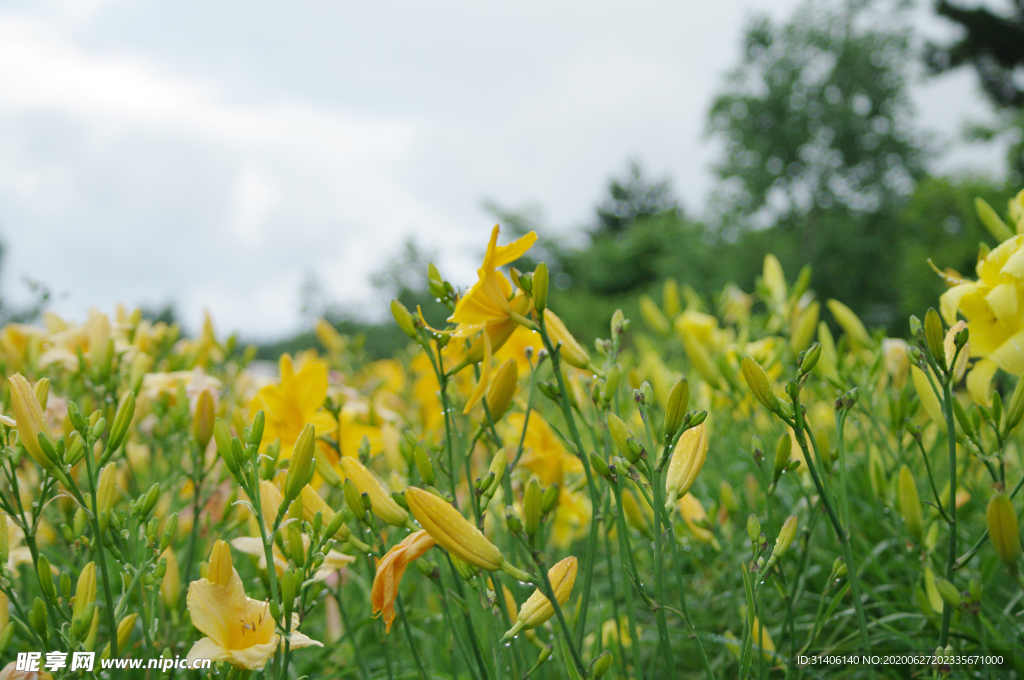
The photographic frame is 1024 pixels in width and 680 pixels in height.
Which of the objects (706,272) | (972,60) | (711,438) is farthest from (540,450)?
(972,60)

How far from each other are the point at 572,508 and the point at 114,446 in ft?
2.97

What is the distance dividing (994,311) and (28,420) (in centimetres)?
133

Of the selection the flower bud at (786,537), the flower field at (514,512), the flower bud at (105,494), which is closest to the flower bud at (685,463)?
the flower field at (514,512)

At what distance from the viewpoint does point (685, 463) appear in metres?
0.71

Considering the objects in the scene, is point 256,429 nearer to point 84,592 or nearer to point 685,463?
point 84,592

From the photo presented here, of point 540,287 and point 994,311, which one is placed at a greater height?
point 540,287

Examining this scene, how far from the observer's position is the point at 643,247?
21.3 metres

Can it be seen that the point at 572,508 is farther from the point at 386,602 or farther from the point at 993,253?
the point at 993,253

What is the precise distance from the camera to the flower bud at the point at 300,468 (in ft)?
2.41

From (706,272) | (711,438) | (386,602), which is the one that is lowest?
(386,602)

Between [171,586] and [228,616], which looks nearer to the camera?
[228,616]

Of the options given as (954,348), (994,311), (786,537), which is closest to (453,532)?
(786,537)

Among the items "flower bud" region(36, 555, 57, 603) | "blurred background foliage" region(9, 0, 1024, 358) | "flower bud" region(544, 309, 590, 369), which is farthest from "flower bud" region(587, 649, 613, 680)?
"blurred background foliage" region(9, 0, 1024, 358)

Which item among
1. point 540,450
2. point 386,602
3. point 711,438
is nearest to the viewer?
point 386,602
